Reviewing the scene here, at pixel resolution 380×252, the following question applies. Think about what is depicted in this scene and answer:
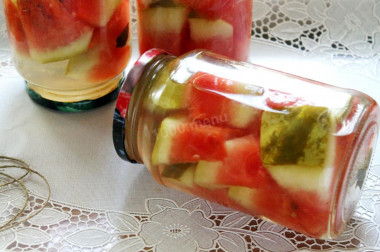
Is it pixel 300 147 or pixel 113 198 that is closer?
pixel 300 147

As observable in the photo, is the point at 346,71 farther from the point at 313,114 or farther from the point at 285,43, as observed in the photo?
the point at 313,114

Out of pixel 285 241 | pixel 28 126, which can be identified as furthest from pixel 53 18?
pixel 285 241

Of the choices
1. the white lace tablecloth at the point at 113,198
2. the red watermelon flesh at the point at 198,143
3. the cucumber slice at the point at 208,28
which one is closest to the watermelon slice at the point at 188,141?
the red watermelon flesh at the point at 198,143

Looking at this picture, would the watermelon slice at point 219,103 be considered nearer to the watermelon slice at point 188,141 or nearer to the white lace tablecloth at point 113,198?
the watermelon slice at point 188,141

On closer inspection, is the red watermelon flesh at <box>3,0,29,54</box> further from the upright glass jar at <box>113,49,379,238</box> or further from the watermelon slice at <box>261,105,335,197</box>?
the watermelon slice at <box>261,105,335,197</box>

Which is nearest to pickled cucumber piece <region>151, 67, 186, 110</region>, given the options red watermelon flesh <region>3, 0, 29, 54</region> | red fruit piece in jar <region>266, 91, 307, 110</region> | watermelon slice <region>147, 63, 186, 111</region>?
watermelon slice <region>147, 63, 186, 111</region>

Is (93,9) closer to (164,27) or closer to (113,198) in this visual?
(164,27)

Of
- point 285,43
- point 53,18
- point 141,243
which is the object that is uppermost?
point 53,18

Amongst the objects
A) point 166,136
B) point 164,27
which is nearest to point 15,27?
point 164,27
